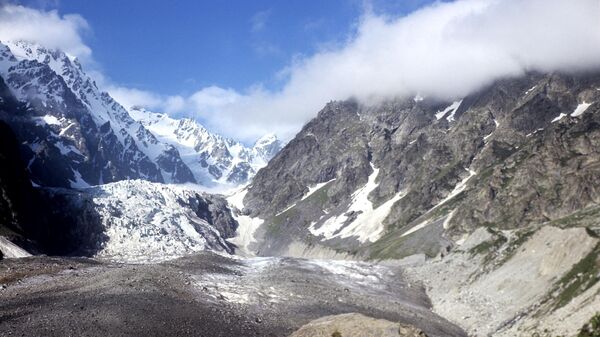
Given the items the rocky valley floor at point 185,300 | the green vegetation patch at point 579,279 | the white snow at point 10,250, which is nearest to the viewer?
the rocky valley floor at point 185,300

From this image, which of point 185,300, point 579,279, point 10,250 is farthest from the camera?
point 10,250

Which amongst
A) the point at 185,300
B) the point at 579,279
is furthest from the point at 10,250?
the point at 579,279

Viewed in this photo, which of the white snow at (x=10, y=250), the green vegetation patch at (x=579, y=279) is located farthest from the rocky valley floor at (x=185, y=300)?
the white snow at (x=10, y=250)

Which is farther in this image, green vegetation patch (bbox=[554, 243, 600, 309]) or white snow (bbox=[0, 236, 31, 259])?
white snow (bbox=[0, 236, 31, 259])

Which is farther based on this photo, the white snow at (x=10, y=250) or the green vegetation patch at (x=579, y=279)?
the white snow at (x=10, y=250)

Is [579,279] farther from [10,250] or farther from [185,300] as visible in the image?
[10,250]

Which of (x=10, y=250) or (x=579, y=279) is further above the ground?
(x=10, y=250)

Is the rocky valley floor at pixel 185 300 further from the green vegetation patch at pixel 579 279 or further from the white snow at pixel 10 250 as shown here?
the white snow at pixel 10 250

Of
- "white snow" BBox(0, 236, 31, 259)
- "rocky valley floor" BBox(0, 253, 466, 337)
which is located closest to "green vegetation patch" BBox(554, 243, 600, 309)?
"rocky valley floor" BBox(0, 253, 466, 337)

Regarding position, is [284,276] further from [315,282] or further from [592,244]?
[592,244]

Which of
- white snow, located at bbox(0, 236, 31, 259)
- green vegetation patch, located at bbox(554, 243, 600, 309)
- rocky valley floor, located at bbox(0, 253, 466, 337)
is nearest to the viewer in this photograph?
rocky valley floor, located at bbox(0, 253, 466, 337)

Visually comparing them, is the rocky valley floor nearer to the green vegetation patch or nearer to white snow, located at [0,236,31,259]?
the green vegetation patch

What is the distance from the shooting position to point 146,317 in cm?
6400

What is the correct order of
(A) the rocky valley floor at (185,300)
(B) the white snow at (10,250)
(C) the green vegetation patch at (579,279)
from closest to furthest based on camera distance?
(A) the rocky valley floor at (185,300)
(C) the green vegetation patch at (579,279)
(B) the white snow at (10,250)
